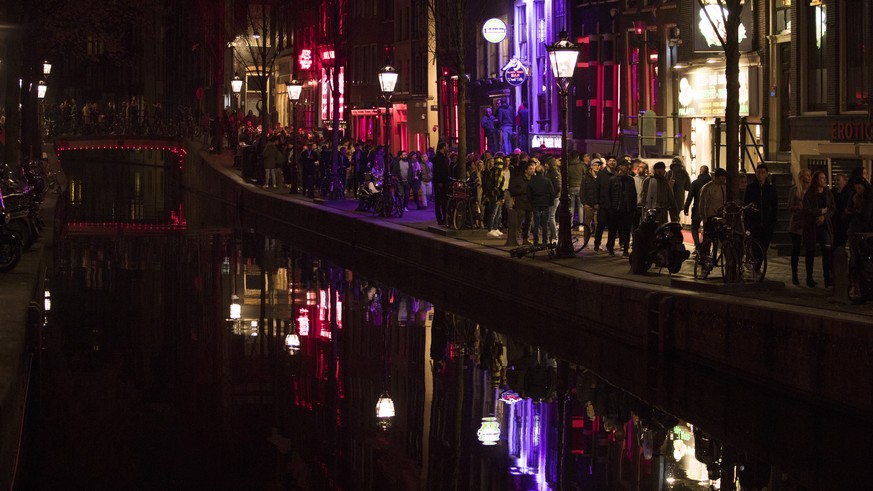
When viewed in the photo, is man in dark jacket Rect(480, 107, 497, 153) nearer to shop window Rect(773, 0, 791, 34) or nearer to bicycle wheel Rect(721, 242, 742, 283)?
shop window Rect(773, 0, 791, 34)

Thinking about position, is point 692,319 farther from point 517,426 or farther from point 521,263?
point 521,263

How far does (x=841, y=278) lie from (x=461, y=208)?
14771 millimetres

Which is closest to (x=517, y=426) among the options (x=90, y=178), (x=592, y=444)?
(x=592, y=444)

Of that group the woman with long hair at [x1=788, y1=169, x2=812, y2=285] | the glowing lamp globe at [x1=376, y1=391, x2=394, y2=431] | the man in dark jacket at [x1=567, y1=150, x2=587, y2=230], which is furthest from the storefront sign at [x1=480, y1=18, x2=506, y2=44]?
the glowing lamp globe at [x1=376, y1=391, x2=394, y2=431]

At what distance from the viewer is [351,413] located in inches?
668

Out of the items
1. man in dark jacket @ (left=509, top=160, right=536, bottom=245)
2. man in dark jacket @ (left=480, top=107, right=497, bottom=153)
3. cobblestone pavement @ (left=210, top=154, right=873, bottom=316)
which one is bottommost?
cobblestone pavement @ (left=210, top=154, right=873, bottom=316)

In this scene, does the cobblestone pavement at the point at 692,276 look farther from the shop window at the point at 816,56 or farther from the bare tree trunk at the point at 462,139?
the shop window at the point at 816,56

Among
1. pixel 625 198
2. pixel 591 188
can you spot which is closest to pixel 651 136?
pixel 591 188

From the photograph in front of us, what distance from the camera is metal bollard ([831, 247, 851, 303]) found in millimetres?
19906

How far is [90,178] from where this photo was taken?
80312 millimetres

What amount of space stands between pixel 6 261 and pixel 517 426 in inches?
429

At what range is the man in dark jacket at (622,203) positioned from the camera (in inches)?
1156

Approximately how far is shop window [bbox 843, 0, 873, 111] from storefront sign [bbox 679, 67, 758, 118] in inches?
196

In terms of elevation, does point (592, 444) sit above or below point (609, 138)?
below
